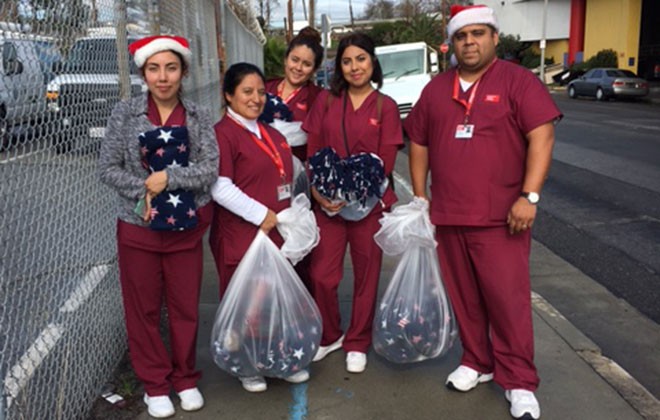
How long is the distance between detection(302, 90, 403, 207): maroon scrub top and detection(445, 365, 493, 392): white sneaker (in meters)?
1.08

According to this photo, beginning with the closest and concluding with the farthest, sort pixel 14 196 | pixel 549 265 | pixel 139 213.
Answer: pixel 14 196 → pixel 139 213 → pixel 549 265

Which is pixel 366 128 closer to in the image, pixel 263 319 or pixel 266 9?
pixel 263 319

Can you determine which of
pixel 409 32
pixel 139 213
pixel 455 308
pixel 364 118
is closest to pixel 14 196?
pixel 139 213

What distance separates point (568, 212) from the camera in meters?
7.65

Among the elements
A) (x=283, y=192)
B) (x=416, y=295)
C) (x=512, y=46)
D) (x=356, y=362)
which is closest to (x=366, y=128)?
(x=283, y=192)

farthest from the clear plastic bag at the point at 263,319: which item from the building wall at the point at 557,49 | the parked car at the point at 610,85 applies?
the building wall at the point at 557,49

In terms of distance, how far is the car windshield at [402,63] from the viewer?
16953mm

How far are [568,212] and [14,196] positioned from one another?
20.8ft

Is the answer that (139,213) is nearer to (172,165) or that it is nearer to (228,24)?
(172,165)

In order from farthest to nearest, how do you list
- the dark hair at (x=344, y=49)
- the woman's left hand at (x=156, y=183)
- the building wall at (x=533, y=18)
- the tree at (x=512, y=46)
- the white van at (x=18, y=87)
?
the tree at (x=512, y=46) < the building wall at (x=533, y=18) < the dark hair at (x=344, y=49) < the woman's left hand at (x=156, y=183) < the white van at (x=18, y=87)

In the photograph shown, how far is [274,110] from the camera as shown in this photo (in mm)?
3717

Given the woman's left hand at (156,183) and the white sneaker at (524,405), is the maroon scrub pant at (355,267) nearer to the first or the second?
the white sneaker at (524,405)

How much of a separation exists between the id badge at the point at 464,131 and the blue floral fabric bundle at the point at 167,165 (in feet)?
4.04

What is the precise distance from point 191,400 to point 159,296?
1.75ft
